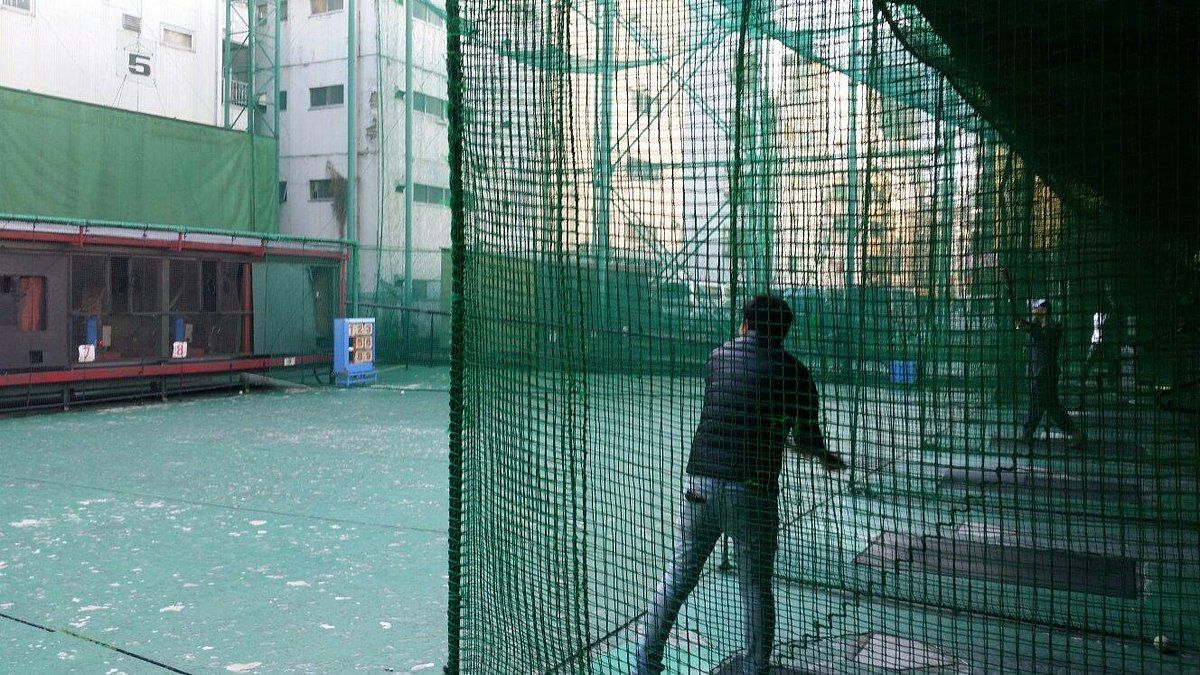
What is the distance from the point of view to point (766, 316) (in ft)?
12.0

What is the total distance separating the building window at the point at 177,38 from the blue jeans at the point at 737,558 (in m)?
24.9

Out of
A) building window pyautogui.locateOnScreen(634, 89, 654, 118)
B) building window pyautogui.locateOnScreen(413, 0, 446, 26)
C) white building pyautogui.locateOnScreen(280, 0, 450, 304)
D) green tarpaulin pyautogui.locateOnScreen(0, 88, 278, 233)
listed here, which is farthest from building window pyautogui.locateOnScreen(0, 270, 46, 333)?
building window pyautogui.locateOnScreen(413, 0, 446, 26)

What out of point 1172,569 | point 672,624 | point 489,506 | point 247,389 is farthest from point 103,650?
point 247,389

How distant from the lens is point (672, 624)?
3.93 metres

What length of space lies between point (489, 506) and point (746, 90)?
196 cm

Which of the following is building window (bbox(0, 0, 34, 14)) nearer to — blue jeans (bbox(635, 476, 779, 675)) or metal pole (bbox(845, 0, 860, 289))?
metal pole (bbox(845, 0, 860, 289))

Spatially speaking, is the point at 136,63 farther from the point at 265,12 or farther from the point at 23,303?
the point at 23,303

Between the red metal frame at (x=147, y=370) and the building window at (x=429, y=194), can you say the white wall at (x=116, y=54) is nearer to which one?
the building window at (x=429, y=194)

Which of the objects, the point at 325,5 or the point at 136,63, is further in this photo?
the point at 325,5

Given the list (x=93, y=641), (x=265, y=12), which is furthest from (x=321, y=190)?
(x=93, y=641)

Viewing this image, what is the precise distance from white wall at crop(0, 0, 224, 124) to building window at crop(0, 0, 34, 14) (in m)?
0.04

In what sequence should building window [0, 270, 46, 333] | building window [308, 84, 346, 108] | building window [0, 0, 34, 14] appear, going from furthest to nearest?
building window [308, 84, 346, 108], building window [0, 0, 34, 14], building window [0, 270, 46, 333]

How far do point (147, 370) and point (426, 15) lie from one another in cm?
1317

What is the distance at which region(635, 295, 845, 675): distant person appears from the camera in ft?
12.1
